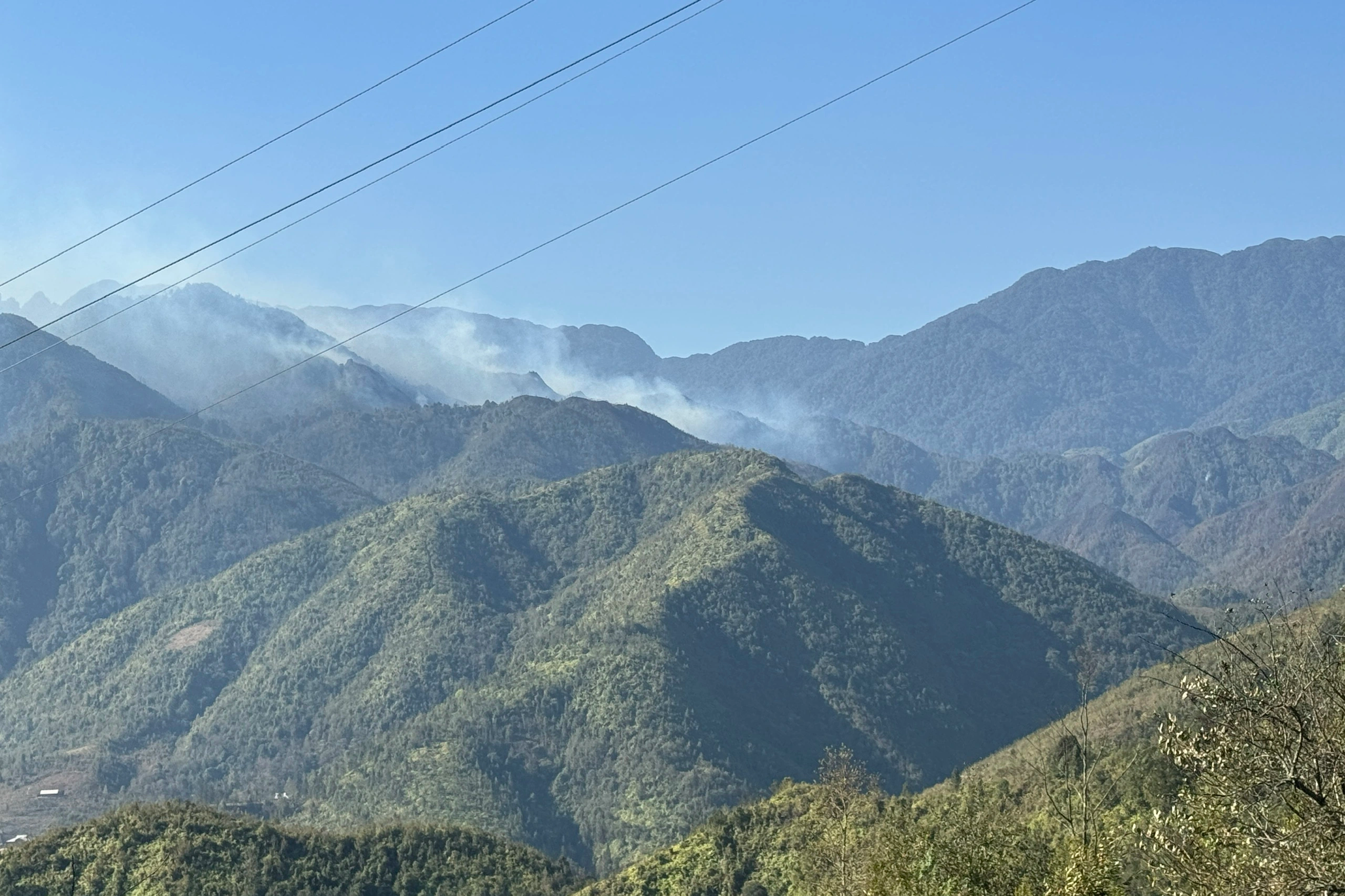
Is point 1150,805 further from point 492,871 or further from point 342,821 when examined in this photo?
point 342,821

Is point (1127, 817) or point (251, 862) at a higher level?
point (251, 862)

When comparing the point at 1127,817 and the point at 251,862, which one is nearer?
the point at 1127,817

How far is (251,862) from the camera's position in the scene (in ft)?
290

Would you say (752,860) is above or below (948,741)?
above

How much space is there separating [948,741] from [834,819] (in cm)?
12853

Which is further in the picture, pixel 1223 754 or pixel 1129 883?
pixel 1129 883

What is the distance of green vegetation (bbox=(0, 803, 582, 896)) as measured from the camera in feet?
281

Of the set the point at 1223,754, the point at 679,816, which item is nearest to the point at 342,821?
the point at 679,816

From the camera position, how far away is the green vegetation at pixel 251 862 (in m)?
85.6

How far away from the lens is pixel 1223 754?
21.8 m

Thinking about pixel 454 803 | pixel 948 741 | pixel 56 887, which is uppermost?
pixel 56 887

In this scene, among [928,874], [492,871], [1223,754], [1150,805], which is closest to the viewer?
[1223,754]

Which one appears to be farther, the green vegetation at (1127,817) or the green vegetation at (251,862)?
the green vegetation at (251,862)

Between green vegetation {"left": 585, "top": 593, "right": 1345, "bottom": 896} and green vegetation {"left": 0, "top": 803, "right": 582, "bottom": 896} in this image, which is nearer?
green vegetation {"left": 585, "top": 593, "right": 1345, "bottom": 896}
